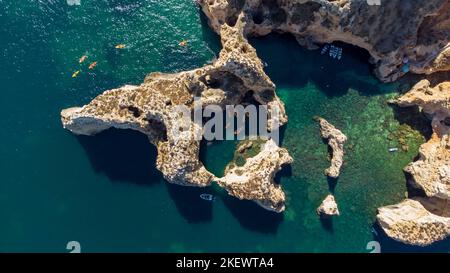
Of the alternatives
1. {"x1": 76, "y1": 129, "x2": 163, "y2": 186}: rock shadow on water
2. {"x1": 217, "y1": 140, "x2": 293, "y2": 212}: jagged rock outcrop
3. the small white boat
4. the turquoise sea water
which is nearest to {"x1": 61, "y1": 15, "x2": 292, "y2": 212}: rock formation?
{"x1": 217, "y1": 140, "x2": 293, "y2": 212}: jagged rock outcrop

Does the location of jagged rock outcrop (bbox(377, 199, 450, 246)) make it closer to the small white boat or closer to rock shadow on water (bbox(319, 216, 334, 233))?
rock shadow on water (bbox(319, 216, 334, 233))

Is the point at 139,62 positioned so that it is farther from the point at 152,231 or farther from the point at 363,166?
the point at 363,166

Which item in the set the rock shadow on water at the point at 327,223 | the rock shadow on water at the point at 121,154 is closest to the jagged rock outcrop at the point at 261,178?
the rock shadow on water at the point at 327,223

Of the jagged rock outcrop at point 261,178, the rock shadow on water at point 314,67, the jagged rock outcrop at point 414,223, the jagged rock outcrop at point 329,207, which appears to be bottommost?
the jagged rock outcrop at point 414,223

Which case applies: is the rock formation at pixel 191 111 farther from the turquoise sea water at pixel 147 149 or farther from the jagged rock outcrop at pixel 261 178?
the turquoise sea water at pixel 147 149

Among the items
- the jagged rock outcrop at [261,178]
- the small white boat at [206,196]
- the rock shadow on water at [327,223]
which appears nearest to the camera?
the jagged rock outcrop at [261,178]
